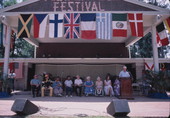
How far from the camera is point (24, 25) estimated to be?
9.38 m

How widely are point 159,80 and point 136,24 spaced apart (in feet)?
10.6

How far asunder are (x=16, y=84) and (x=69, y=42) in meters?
5.68

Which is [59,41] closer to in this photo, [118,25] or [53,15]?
[53,15]

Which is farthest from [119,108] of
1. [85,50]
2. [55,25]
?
[85,50]

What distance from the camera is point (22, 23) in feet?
31.0

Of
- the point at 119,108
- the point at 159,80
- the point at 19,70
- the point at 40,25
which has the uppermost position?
the point at 40,25

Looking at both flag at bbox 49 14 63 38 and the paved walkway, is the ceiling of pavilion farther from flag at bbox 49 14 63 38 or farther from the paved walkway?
the paved walkway

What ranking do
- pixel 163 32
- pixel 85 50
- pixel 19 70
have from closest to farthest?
1. pixel 163 32
2. pixel 19 70
3. pixel 85 50

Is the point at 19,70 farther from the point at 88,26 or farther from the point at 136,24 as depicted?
the point at 136,24

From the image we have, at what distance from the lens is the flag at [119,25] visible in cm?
932

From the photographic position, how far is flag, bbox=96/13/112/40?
925 centimetres

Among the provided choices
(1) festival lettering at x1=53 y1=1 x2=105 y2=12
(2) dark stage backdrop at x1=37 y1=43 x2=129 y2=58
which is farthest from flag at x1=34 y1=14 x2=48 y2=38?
(2) dark stage backdrop at x1=37 y1=43 x2=129 y2=58

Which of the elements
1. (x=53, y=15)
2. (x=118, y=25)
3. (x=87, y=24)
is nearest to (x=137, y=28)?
(x=118, y=25)

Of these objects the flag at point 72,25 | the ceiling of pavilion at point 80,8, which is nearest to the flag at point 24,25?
the ceiling of pavilion at point 80,8
